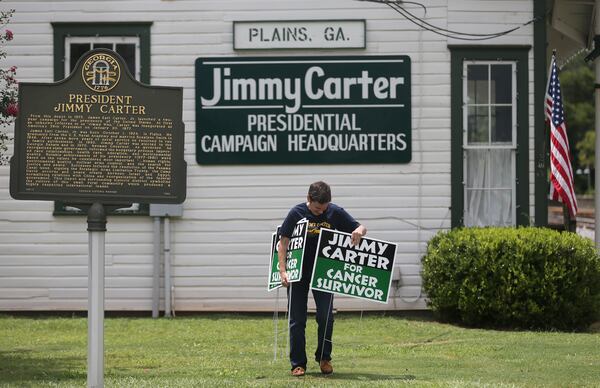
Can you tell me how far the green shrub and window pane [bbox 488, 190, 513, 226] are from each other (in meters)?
1.22

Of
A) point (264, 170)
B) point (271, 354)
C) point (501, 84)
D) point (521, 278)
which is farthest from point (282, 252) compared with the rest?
point (501, 84)

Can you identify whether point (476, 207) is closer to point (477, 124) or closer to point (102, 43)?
point (477, 124)

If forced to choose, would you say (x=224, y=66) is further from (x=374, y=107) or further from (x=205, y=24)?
(x=374, y=107)

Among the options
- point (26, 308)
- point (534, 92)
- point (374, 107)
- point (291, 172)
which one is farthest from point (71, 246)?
point (534, 92)

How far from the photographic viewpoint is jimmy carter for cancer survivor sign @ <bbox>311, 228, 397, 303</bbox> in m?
9.52

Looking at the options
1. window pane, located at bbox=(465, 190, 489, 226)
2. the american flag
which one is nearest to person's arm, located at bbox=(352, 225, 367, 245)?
window pane, located at bbox=(465, 190, 489, 226)

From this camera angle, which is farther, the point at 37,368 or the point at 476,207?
the point at 476,207

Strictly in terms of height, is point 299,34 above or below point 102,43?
above

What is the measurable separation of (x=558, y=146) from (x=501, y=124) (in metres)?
0.93

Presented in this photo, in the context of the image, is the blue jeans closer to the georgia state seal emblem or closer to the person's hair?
the person's hair

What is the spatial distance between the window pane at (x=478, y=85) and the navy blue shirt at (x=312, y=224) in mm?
5793

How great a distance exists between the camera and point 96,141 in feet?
26.2

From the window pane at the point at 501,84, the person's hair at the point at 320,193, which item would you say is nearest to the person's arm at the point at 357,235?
the person's hair at the point at 320,193

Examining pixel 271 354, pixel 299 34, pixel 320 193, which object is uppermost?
pixel 299 34
